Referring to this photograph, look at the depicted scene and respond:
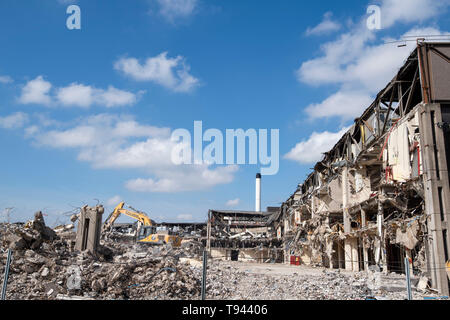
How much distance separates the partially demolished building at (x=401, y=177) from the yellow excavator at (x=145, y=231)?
1725 centimetres

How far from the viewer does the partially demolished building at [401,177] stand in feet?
54.3

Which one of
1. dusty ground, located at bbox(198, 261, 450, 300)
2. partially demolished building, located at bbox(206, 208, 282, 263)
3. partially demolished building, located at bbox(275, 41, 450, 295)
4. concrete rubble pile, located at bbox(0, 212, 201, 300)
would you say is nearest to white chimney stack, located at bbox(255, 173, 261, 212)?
partially demolished building, located at bbox(206, 208, 282, 263)

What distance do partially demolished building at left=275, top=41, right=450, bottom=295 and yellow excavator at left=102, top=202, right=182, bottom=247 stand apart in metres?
17.2

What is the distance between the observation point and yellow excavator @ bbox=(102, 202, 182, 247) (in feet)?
135

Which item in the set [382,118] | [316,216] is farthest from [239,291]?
[316,216]

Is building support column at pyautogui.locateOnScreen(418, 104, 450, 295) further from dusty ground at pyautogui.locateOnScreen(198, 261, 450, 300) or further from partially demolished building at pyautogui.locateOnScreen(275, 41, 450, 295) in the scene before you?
dusty ground at pyautogui.locateOnScreen(198, 261, 450, 300)

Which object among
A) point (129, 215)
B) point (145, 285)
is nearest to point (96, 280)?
point (145, 285)

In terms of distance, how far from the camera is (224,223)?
55.4 meters

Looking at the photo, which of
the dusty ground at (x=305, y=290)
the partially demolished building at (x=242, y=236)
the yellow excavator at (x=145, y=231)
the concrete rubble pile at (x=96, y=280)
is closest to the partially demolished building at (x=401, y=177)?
the dusty ground at (x=305, y=290)

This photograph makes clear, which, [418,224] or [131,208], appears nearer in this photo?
[418,224]

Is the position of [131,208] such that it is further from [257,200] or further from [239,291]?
[239,291]

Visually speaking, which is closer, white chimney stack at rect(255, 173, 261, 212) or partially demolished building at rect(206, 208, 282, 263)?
partially demolished building at rect(206, 208, 282, 263)

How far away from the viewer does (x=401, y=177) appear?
730 inches

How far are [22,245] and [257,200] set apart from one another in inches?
2089
